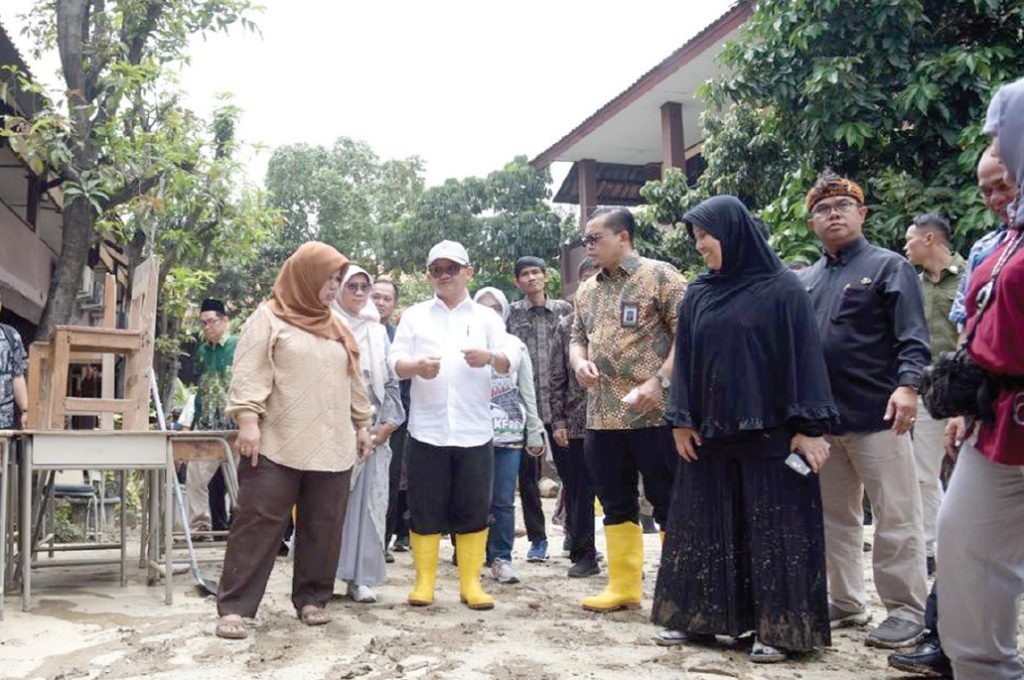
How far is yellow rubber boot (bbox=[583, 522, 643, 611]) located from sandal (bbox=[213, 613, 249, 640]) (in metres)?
1.50

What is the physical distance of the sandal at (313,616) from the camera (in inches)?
164

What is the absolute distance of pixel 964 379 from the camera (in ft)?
8.14

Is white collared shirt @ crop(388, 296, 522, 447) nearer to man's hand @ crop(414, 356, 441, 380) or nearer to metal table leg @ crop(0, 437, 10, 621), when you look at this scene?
man's hand @ crop(414, 356, 441, 380)

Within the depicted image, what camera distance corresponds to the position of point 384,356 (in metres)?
5.19

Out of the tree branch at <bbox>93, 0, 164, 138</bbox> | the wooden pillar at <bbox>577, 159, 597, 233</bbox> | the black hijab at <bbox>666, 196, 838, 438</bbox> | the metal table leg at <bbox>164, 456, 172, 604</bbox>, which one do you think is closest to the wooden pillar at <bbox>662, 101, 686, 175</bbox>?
the wooden pillar at <bbox>577, 159, 597, 233</bbox>

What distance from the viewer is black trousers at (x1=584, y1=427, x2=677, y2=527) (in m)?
4.36

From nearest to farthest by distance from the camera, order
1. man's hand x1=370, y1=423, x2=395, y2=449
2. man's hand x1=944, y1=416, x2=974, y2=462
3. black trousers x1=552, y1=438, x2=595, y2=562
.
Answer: man's hand x1=944, y1=416, x2=974, y2=462
man's hand x1=370, y1=423, x2=395, y2=449
black trousers x1=552, y1=438, x2=595, y2=562

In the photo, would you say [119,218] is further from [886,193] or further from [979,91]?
[979,91]

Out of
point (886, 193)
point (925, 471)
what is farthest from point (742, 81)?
point (925, 471)

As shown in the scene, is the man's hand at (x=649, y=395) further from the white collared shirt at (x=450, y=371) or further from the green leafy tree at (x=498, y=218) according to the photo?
the green leafy tree at (x=498, y=218)

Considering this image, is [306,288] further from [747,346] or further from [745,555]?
[745,555]

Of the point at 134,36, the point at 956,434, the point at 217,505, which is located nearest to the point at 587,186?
the point at 134,36

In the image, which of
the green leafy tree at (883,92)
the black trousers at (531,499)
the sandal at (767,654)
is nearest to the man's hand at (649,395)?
the sandal at (767,654)

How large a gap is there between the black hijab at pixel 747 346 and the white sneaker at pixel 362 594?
1849 mm
